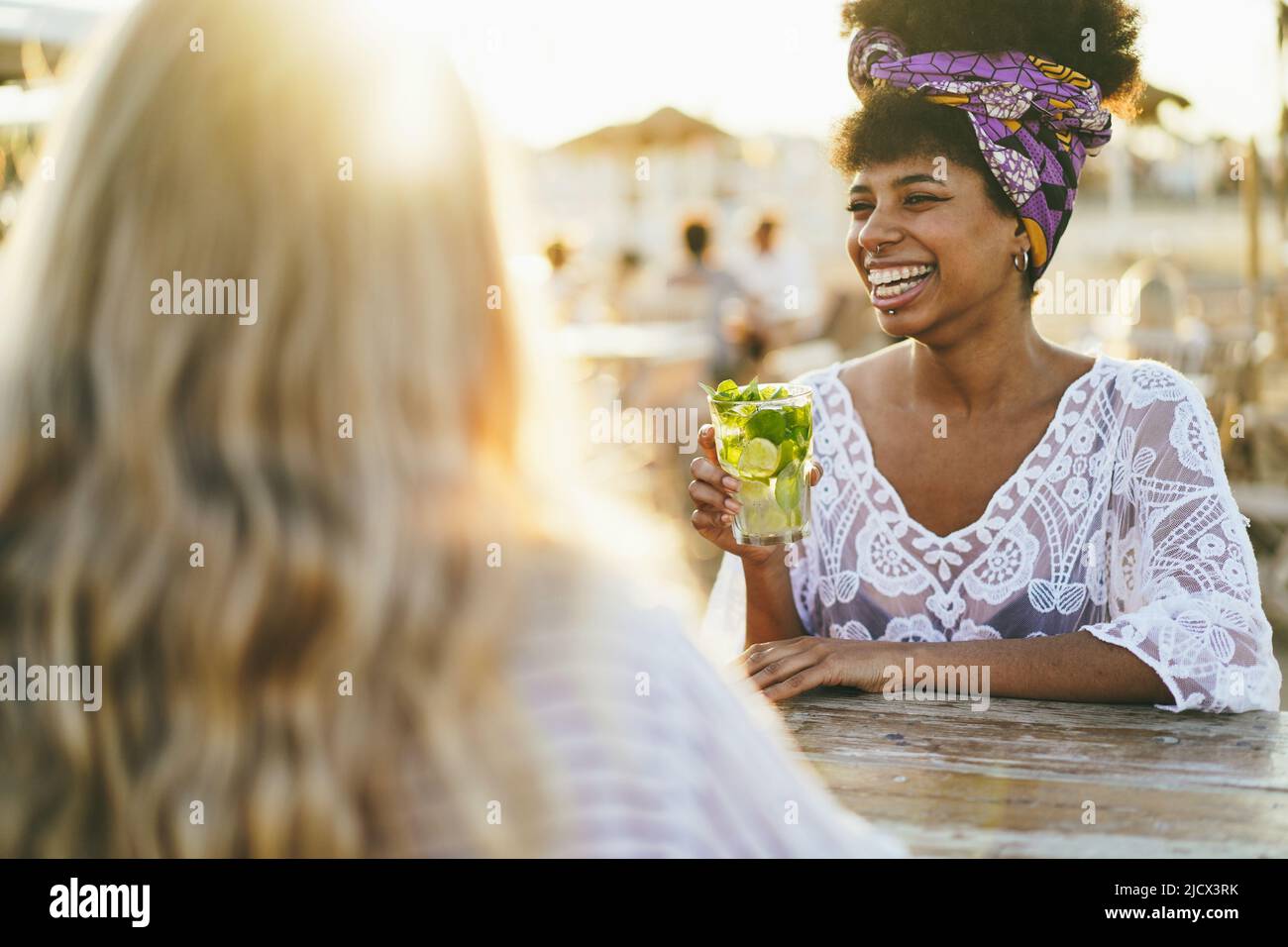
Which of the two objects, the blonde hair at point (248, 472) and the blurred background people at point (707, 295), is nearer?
the blonde hair at point (248, 472)

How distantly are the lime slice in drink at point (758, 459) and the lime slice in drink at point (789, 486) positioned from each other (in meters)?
0.03

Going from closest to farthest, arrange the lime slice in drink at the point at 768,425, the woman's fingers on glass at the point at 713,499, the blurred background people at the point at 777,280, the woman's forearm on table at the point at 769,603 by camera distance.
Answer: the lime slice in drink at the point at 768,425, the woman's fingers on glass at the point at 713,499, the woman's forearm on table at the point at 769,603, the blurred background people at the point at 777,280

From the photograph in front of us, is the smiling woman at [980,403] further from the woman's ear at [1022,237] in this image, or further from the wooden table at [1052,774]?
the wooden table at [1052,774]

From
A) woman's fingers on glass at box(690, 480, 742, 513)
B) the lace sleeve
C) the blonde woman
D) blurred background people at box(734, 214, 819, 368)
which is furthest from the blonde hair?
blurred background people at box(734, 214, 819, 368)

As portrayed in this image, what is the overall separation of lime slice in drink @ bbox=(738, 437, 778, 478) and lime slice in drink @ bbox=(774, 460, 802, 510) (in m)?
0.03

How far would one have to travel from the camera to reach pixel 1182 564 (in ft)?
6.38

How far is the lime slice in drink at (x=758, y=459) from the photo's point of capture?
1.93 metres

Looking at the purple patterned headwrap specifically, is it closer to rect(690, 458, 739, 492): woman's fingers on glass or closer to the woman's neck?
the woman's neck

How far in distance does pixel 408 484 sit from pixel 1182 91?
10447 millimetres

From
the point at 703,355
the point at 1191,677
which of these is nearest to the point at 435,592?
the point at 1191,677

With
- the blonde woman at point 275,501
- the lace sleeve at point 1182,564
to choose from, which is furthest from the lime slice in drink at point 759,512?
the blonde woman at point 275,501

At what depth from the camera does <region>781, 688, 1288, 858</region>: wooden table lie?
1381 mm

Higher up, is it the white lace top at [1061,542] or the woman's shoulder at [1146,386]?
the woman's shoulder at [1146,386]
